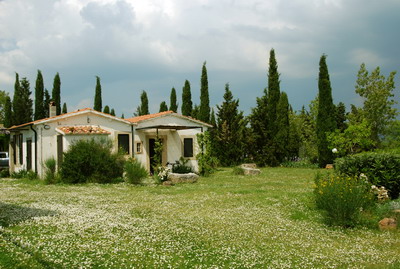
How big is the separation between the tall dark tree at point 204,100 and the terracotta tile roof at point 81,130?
584 inches

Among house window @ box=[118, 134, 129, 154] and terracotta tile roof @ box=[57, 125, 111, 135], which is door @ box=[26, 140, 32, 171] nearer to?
terracotta tile roof @ box=[57, 125, 111, 135]

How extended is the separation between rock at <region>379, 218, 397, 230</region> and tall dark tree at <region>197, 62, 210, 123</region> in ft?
86.4

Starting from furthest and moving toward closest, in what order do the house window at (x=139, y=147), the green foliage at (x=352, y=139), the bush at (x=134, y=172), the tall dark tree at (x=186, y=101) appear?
1. the tall dark tree at (x=186, y=101)
2. the green foliage at (x=352, y=139)
3. the house window at (x=139, y=147)
4. the bush at (x=134, y=172)

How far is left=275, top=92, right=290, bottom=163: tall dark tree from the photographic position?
30.6 m

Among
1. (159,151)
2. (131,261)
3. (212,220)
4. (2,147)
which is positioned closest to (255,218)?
(212,220)

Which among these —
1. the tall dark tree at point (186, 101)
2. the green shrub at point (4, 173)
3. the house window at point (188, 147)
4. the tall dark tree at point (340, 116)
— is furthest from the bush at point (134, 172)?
the tall dark tree at point (340, 116)

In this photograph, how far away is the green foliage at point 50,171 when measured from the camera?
57.6 ft

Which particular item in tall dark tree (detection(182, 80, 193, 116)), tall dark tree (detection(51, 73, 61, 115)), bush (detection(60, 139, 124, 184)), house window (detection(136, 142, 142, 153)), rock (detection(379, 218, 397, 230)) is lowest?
rock (detection(379, 218, 397, 230))

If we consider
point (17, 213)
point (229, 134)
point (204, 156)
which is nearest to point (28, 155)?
point (204, 156)

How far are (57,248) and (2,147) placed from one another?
37.2 meters

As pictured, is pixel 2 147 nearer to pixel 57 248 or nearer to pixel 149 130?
pixel 149 130

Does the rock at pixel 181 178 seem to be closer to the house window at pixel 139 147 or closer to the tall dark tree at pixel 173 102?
the house window at pixel 139 147

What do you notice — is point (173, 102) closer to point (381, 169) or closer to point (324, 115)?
point (324, 115)

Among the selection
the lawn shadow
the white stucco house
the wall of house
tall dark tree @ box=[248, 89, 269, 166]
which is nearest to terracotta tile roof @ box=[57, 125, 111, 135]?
the white stucco house
